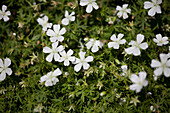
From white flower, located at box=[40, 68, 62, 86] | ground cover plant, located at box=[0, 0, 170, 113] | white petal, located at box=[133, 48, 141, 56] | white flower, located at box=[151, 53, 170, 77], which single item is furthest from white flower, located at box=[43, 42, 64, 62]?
white flower, located at box=[151, 53, 170, 77]

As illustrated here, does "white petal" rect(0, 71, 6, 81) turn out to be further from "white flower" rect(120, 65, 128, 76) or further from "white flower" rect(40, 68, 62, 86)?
"white flower" rect(120, 65, 128, 76)

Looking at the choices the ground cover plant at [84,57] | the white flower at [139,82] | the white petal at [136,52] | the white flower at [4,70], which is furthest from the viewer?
the white flower at [4,70]

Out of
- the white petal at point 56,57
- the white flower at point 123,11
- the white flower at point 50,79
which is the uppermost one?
the white flower at point 123,11

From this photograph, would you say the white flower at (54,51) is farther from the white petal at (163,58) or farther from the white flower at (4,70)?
the white petal at (163,58)

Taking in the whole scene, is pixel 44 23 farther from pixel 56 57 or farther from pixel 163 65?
pixel 163 65

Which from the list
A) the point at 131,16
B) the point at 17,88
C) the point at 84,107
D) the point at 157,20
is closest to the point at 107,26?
the point at 131,16

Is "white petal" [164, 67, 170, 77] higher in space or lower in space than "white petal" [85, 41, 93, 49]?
lower

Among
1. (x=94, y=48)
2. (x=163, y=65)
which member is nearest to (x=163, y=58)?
(x=163, y=65)

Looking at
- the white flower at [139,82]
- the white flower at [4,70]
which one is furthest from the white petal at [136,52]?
the white flower at [4,70]

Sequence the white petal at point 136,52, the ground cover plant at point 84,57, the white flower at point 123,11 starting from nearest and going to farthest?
the white petal at point 136,52, the ground cover plant at point 84,57, the white flower at point 123,11
